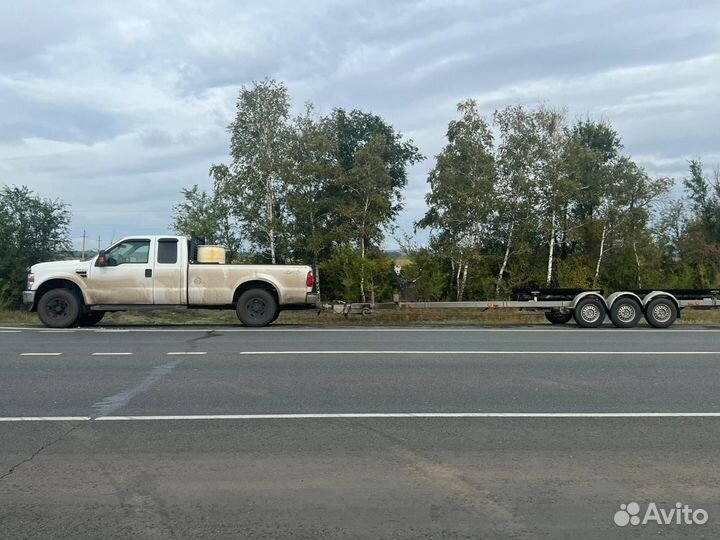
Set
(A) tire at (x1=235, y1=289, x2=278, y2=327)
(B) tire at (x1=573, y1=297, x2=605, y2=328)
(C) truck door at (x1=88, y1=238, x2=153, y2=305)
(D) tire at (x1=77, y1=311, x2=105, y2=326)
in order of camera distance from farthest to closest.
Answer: (B) tire at (x1=573, y1=297, x2=605, y2=328), (D) tire at (x1=77, y1=311, x2=105, y2=326), (A) tire at (x1=235, y1=289, x2=278, y2=327), (C) truck door at (x1=88, y1=238, x2=153, y2=305)

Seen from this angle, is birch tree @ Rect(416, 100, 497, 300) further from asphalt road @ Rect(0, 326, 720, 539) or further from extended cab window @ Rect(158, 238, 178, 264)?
asphalt road @ Rect(0, 326, 720, 539)

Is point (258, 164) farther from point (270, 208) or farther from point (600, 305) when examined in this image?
point (600, 305)

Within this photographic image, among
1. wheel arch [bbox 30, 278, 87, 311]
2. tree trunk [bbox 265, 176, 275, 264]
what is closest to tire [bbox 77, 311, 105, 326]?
wheel arch [bbox 30, 278, 87, 311]

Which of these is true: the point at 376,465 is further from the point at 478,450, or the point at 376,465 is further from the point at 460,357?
the point at 460,357

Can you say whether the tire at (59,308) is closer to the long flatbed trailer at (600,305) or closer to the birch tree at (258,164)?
the long flatbed trailer at (600,305)

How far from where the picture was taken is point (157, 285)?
17.2 m

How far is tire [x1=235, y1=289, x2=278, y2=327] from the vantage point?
17406 millimetres

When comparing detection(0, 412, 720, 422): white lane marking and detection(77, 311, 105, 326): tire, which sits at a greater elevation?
detection(77, 311, 105, 326): tire

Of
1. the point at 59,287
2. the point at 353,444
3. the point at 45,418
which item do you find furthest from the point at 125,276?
the point at 353,444

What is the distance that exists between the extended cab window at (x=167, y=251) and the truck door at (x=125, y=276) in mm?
237

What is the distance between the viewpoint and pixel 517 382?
31.5 feet

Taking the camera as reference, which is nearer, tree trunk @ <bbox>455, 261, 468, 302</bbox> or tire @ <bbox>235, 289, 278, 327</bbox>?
tire @ <bbox>235, 289, 278, 327</bbox>

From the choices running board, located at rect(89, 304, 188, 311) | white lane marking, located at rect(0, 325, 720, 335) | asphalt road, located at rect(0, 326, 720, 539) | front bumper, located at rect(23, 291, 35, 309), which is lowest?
asphalt road, located at rect(0, 326, 720, 539)

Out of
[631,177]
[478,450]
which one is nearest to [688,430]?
[478,450]
